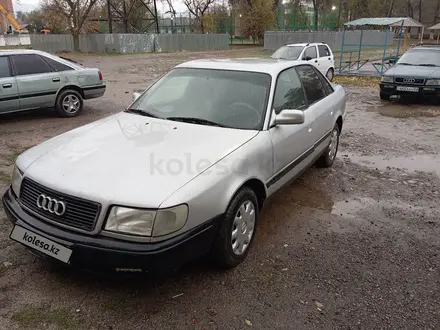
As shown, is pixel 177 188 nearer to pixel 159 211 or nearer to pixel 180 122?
pixel 159 211

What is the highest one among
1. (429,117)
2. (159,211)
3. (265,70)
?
(265,70)

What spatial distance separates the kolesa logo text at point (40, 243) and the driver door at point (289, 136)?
1.82 metres

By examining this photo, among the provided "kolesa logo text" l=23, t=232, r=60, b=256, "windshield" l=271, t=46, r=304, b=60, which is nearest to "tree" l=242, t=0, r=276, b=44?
"windshield" l=271, t=46, r=304, b=60

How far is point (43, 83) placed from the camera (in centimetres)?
798

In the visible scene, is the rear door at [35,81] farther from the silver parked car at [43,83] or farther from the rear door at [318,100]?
the rear door at [318,100]

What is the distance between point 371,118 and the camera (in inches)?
365

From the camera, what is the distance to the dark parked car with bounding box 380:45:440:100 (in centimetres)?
1046

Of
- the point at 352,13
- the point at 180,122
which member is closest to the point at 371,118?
the point at 180,122

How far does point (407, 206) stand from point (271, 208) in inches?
62.3

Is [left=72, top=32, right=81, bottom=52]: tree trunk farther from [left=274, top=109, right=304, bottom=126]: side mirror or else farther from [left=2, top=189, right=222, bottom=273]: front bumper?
[left=2, top=189, right=222, bottom=273]: front bumper

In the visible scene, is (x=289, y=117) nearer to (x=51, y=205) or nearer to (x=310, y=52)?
(x=51, y=205)

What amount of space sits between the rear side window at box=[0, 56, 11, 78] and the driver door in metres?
5.92

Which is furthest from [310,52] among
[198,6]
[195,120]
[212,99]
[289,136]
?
[198,6]

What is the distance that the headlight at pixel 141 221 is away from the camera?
7.99 feet
